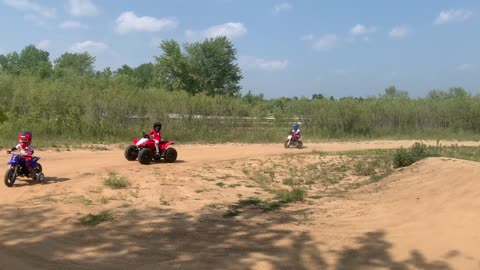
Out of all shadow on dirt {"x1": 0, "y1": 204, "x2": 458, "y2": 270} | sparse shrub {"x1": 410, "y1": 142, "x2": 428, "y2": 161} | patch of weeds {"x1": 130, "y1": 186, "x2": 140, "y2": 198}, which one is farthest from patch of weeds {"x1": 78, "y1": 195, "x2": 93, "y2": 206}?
sparse shrub {"x1": 410, "y1": 142, "x2": 428, "y2": 161}

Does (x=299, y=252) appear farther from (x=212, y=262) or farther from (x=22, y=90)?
(x=22, y=90)

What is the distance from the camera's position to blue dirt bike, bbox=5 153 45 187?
7812 millimetres

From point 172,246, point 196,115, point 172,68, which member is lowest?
point 172,246

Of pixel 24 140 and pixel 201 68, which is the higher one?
pixel 201 68

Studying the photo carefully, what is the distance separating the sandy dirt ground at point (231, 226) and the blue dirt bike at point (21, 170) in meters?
0.16

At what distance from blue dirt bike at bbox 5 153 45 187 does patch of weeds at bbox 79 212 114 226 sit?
109 inches

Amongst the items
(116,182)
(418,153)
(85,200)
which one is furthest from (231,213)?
(418,153)

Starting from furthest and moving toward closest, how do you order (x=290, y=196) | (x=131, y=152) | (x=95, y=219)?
(x=131, y=152), (x=290, y=196), (x=95, y=219)

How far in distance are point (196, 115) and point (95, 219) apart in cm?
1568

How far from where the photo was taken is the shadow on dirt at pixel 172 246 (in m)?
4.26

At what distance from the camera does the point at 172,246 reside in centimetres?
486

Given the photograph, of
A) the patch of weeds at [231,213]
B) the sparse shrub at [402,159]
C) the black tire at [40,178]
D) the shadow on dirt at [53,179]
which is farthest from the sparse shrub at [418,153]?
the black tire at [40,178]

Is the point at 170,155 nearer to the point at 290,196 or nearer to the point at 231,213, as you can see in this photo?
the point at 290,196

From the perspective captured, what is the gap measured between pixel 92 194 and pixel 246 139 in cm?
1443
